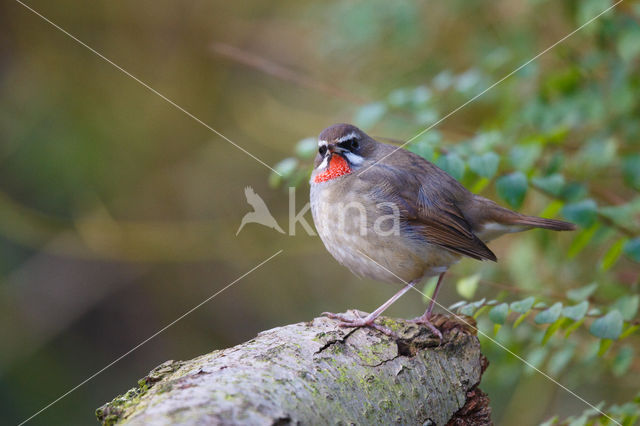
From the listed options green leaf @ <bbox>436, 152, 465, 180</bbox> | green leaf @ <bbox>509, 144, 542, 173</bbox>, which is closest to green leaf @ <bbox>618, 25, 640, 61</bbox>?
green leaf @ <bbox>509, 144, 542, 173</bbox>

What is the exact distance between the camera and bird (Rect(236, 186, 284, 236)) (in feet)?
21.2

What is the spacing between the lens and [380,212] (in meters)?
3.73

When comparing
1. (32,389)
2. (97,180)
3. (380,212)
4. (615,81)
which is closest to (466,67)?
(615,81)

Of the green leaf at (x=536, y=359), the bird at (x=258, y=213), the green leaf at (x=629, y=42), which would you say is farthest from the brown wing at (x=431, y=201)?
the bird at (x=258, y=213)

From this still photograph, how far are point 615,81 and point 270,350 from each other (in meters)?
2.86

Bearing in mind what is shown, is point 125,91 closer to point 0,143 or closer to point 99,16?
point 99,16

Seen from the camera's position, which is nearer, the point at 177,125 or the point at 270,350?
the point at 270,350

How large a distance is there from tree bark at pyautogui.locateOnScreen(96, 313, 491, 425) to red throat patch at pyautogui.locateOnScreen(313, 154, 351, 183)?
1.24 meters

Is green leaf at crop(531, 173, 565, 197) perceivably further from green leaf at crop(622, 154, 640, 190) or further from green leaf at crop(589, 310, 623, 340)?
green leaf at crop(589, 310, 623, 340)

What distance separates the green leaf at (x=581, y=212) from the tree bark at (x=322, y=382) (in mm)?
786

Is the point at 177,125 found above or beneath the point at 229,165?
above

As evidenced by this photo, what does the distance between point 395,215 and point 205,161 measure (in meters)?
3.51

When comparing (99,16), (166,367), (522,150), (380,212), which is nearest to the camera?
(166,367)

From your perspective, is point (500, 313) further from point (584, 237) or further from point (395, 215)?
point (395, 215)
